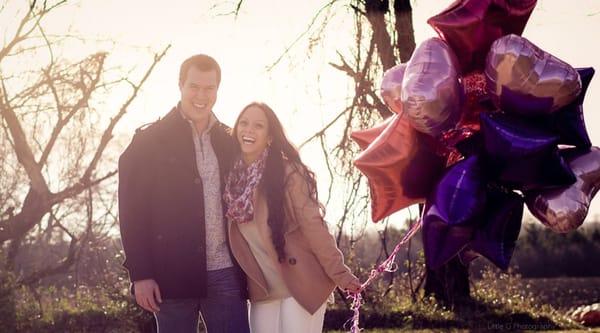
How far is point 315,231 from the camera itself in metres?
3.42

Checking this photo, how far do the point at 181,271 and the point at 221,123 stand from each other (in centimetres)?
69

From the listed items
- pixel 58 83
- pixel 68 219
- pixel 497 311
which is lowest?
pixel 497 311

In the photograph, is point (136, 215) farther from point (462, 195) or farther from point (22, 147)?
point (22, 147)

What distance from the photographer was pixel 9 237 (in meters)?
9.92

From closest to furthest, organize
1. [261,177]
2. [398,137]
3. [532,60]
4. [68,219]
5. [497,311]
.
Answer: [532,60], [398,137], [261,177], [497,311], [68,219]

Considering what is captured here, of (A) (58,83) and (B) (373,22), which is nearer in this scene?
(B) (373,22)

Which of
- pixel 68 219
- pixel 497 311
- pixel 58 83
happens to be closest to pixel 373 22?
pixel 497 311

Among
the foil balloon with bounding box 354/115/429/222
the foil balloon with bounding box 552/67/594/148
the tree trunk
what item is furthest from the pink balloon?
the tree trunk

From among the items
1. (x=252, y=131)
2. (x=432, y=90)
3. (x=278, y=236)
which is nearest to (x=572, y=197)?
(x=432, y=90)

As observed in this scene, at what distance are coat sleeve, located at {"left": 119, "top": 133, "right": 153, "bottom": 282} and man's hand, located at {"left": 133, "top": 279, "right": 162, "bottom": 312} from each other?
24 mm

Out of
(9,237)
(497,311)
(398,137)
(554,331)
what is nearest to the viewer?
(398,137)

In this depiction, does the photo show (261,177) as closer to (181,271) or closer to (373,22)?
(181,271)

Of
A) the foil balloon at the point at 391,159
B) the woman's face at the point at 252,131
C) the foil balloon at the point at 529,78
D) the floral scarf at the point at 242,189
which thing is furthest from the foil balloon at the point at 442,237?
the woman's face at the point at 252,131

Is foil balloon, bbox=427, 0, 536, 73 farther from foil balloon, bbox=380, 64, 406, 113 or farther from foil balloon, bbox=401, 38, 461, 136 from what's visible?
foil balloon, bbox=380, 64, 406, 113
